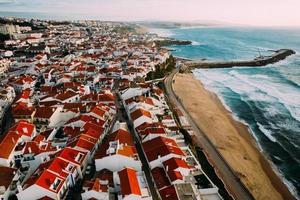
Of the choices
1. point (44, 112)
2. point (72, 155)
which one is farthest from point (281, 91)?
point (72, 155)

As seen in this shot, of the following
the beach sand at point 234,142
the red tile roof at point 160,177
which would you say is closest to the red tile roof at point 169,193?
the red tile roof at point 160,177

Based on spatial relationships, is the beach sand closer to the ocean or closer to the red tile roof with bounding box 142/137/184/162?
the ocean

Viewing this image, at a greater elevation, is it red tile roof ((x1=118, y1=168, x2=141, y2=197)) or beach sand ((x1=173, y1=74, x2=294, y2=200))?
red tile roof ((x1=118, y1=168, x2=141, y2=197))

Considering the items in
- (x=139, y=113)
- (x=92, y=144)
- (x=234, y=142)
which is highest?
(x=139, y=113)

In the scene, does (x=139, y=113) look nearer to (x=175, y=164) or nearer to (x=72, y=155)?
(x=72, y=155)

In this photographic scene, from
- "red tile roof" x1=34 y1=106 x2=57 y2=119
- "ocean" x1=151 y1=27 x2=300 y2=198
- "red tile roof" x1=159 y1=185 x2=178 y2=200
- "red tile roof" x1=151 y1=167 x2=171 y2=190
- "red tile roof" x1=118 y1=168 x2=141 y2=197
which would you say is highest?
"red tile roof" x1=118 y1=168 x2=141 y2=197

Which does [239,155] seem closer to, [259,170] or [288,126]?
[259,170]

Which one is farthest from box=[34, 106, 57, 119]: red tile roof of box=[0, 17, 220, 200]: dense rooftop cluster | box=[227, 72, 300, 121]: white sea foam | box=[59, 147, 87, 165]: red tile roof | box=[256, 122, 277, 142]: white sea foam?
box=[227, 72, 300, 121]: white sea foam

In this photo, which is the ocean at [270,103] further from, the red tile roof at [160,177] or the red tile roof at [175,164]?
the red tile roof at [160,177]
